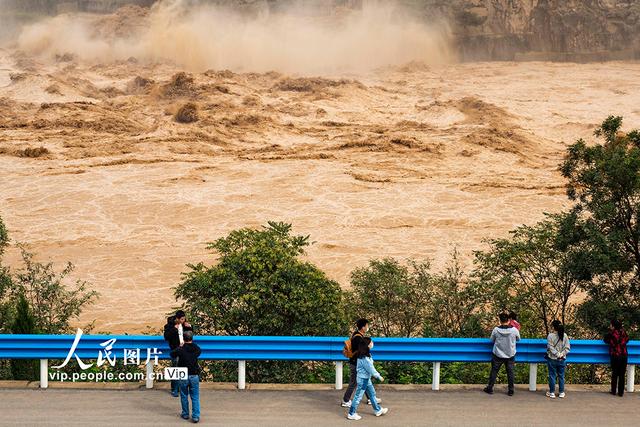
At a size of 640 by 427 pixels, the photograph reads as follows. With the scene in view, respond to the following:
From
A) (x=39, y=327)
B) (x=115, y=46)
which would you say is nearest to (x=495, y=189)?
(x=39, y=327)

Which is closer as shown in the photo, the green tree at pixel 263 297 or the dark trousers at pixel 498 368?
the dark trousers at pixel 498 368

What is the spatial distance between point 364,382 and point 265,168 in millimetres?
33715

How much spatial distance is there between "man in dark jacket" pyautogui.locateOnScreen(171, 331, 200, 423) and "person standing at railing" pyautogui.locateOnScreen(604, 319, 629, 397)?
14.4ft

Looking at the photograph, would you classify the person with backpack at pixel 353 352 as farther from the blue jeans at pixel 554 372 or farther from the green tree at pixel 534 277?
the green tree at pixel 534 277

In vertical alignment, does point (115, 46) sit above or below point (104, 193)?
above

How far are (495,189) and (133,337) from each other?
30.7 meters

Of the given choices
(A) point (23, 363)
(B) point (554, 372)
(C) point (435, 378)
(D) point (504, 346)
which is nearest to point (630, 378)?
(B) point (554, 372)

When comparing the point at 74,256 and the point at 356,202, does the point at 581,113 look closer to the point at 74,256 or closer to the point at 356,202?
the point at 356,202

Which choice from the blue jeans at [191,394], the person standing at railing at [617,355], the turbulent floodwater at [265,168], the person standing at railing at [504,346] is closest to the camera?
the blue jeans at [191,394]

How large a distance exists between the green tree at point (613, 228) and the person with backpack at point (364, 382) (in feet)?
16.1

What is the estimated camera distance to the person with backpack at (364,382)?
8.27 m

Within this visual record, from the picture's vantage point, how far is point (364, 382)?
831 centimetres

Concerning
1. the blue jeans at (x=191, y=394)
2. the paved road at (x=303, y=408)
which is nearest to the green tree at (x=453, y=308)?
the paved road at (x=303, y=408)

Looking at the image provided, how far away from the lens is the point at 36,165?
42406 mm
